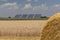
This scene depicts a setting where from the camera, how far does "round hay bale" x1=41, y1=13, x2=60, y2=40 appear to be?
5.17m

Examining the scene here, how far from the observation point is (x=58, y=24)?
516 cm

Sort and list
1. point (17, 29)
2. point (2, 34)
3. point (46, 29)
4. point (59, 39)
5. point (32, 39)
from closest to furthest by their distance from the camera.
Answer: point (59, 39)
point (46, 29)
point (32, 39)
point (2, 34)
point (17, 29)

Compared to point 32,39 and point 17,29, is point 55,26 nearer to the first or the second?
point 32,39

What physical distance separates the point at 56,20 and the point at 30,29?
4.21 meters

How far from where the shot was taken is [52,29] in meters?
5.29

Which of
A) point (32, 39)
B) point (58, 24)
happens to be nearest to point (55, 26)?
point (58, 24)

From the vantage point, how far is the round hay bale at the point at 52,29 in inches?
204

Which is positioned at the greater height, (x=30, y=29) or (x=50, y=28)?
(x=50, y=28)

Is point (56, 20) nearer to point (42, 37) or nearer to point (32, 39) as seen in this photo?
point (42, 37)

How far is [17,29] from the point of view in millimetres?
9688

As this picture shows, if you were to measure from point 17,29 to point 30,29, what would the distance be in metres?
0.57

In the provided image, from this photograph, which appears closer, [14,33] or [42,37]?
[42,37]

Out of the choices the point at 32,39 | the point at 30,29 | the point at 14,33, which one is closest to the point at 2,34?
the point at 14,33

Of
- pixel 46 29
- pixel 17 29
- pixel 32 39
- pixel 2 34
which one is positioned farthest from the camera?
pixel 17 29
